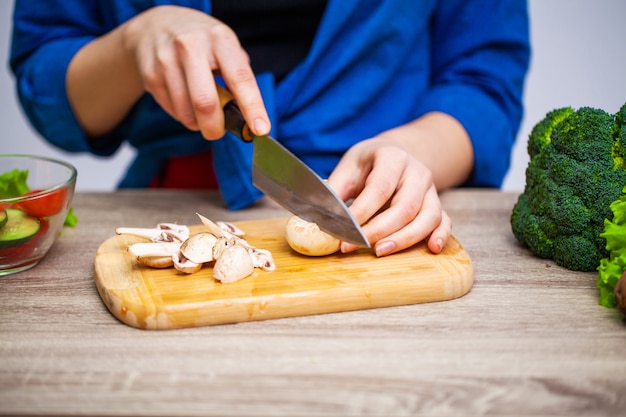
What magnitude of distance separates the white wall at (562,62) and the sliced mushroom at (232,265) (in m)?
1.83

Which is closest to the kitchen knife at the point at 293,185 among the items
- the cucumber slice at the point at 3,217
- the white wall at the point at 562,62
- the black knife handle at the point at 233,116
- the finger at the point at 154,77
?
the black knife handle at the point at 233,116

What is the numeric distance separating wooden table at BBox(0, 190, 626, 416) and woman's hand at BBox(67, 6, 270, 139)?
1.07 ft

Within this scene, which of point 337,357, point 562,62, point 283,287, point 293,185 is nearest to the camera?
point 337,357

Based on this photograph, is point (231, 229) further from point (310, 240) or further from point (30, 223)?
point (30, 223)

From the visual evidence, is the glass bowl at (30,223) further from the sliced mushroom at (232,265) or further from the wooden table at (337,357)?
the sliced mushroom at (232,265)

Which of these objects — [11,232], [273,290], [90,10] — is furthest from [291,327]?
[90,10]

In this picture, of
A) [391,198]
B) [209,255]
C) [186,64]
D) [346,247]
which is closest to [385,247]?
[346,247]

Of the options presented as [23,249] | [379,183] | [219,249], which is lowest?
[23,249]

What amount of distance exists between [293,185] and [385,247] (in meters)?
0.17

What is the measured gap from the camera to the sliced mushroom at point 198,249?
96cm

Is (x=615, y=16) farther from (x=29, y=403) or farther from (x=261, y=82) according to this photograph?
(x=29, y=403)

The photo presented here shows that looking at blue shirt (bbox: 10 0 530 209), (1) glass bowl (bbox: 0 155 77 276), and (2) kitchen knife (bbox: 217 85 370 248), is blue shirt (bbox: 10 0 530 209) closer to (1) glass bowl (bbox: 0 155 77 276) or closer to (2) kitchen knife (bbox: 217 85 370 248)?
(2) kitchen knife (bbox: 217 85 370 248)

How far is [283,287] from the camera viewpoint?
0.92 meters

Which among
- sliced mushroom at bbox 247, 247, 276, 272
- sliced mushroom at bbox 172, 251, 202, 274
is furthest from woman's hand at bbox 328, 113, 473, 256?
sliced mushroom at bbox 172, 251, 202, 274
